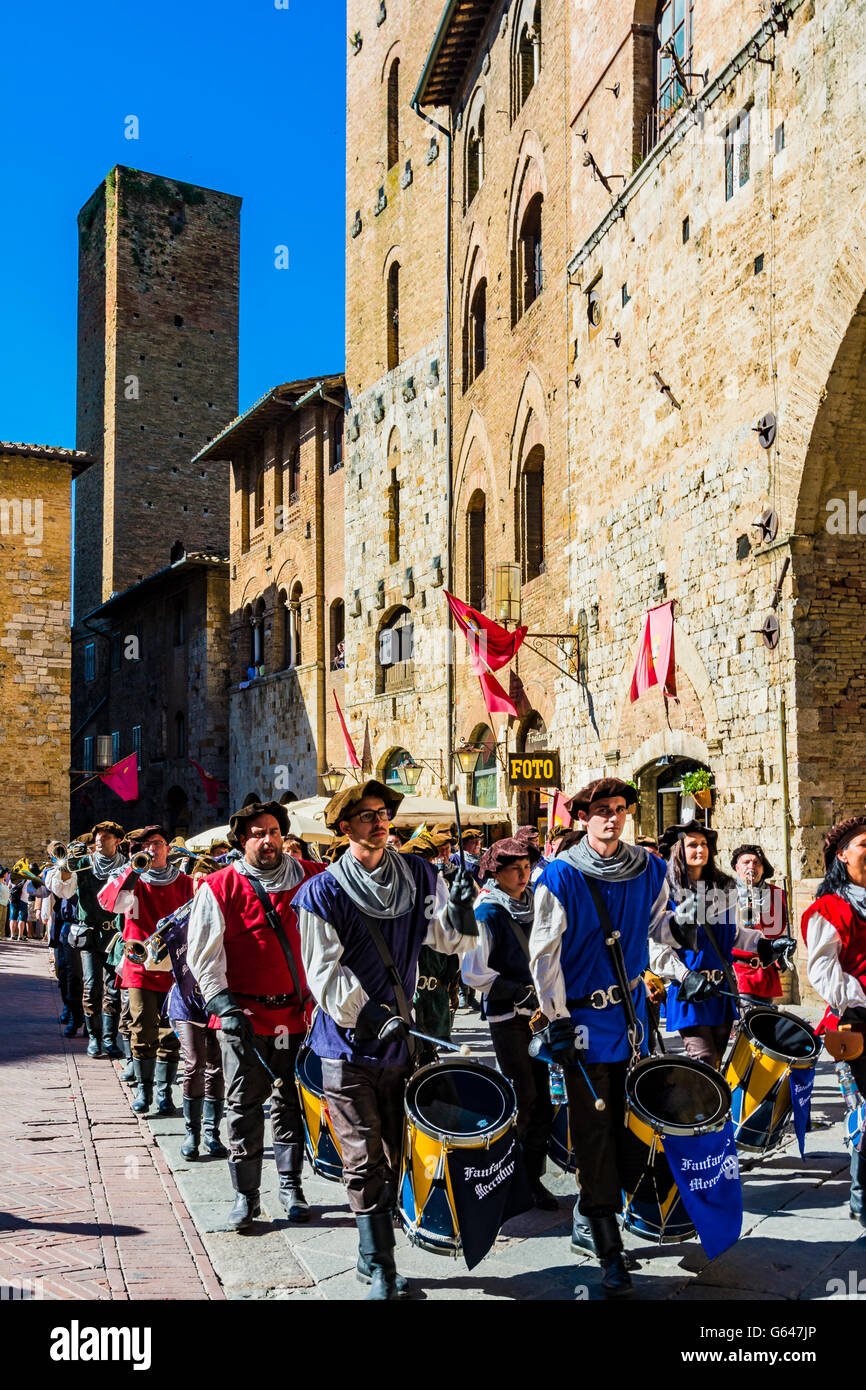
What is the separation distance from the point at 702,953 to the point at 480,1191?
2.42 meters

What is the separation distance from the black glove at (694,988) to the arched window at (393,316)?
21.8m

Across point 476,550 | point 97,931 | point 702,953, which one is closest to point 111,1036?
point 97,931

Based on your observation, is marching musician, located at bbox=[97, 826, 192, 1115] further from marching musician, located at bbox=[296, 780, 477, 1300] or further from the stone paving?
marching musician, located at bbox=[296, 780, 477, 1300]

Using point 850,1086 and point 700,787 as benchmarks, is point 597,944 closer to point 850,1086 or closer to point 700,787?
point 850,1086

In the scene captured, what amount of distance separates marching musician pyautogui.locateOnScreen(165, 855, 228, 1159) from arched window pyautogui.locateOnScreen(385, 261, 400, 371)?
68.5 feet

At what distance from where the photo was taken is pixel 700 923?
650 centimetres

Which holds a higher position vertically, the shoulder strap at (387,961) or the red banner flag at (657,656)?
the red banner flag at (657,656)

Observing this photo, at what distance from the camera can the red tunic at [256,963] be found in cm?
593

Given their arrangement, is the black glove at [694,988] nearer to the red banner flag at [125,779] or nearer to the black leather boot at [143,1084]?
the black leather boot at [143,1084]

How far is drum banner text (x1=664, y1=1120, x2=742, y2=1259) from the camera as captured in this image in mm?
4547

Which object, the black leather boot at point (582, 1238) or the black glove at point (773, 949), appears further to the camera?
the black glove at point (773, 949)

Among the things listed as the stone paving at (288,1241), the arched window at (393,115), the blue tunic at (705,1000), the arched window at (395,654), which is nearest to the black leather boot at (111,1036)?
the stone paving at (288,1241)

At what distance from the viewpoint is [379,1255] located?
14.9 feet
